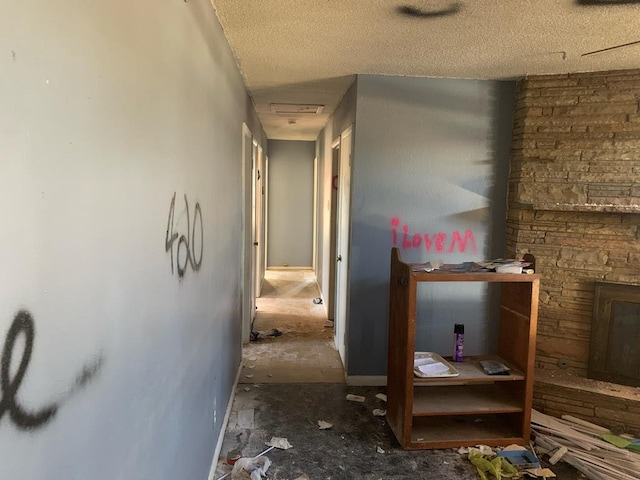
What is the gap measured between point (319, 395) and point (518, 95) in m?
2.70

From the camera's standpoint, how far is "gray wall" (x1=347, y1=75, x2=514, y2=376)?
3449 mm

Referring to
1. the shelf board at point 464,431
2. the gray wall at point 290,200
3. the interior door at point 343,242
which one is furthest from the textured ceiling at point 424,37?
the gray wall at point 290,200

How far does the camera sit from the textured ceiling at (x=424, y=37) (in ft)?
7.04

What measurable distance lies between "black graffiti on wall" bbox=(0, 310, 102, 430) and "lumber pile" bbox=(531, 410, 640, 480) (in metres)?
2.84

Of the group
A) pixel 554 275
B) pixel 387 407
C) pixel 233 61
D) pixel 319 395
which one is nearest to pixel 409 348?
pixel 387 407

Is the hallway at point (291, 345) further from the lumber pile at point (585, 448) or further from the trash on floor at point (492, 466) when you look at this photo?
the lumber pile at point (585, 448)

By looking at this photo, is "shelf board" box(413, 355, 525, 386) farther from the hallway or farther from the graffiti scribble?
the graffiti scribble

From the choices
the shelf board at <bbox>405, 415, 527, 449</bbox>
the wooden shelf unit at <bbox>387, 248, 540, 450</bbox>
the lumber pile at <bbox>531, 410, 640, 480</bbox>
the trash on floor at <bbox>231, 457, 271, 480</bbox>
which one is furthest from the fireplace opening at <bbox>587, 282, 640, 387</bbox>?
the trash on floor at <bbox>231, 457, 271, 480</bbox>

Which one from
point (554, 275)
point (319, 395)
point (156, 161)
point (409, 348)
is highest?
point (156, 161)

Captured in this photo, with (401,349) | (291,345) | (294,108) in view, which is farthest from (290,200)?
(401,349)

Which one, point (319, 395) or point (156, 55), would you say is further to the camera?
point (319, 395)

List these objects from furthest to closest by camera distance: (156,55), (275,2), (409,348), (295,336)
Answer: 1. (295,336)
2. (409,348)
3. (275,2)
4. (156,55)

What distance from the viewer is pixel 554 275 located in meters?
3.34

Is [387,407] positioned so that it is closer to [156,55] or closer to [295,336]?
[295,336]
